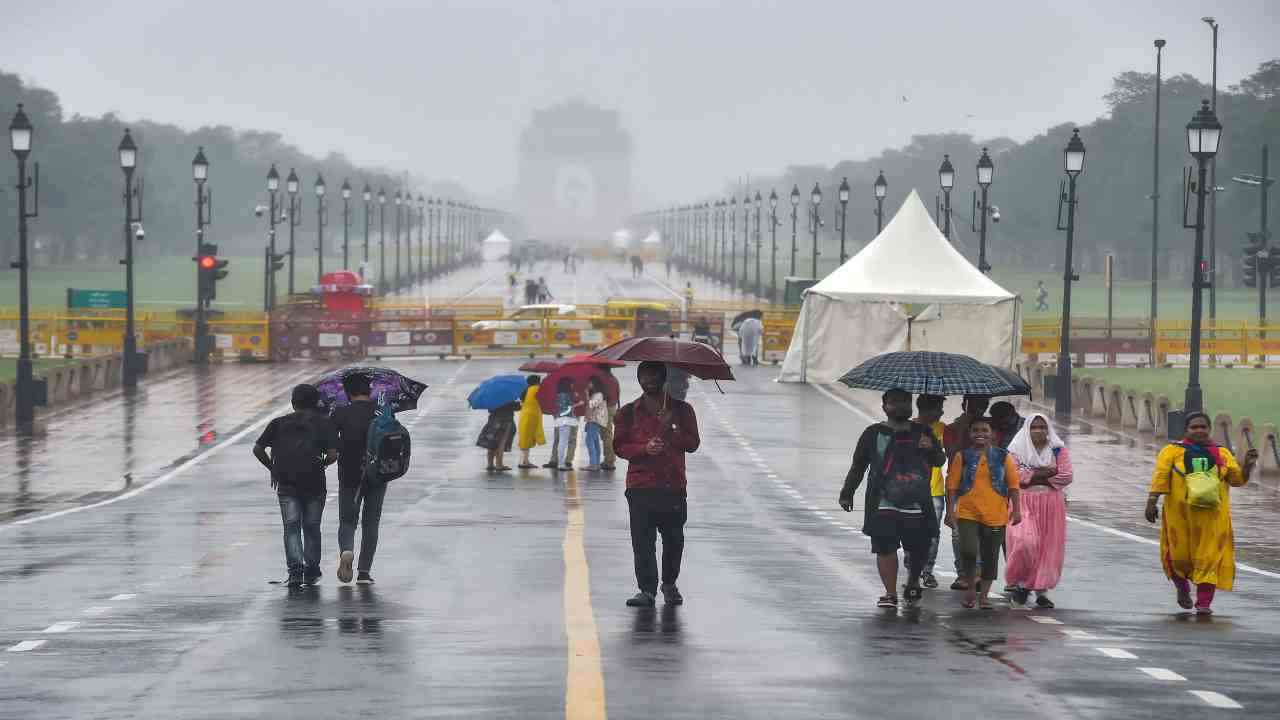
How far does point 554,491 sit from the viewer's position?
25.1 metres

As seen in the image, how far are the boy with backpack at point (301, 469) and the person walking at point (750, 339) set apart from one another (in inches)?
1655

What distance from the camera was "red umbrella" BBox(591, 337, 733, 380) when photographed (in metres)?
14.2

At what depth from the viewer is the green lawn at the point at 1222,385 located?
41938 mm

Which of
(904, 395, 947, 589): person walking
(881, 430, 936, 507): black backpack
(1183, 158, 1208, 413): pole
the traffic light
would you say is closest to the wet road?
(904, 395, 947, 589): person walking

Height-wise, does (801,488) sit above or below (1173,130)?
below

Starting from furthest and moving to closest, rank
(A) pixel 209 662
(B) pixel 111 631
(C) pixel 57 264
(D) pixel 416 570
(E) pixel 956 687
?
(C) pixel 57 264 < (D) pixel 416 570 < (B) pixel 111 631 < (A) pixel 209 662 < (E) pixel 956 687

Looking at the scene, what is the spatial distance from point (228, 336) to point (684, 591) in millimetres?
44657

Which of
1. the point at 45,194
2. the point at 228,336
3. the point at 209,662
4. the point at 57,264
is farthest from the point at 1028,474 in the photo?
the point at 57,264

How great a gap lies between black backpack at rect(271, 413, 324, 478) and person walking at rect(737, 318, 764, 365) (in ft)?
139

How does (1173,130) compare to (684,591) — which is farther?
(1173,130)

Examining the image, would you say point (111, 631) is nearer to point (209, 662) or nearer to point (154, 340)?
point (209, 662)

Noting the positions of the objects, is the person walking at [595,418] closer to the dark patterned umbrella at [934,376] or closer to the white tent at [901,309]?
the dark patterned umbrella at [934,376]

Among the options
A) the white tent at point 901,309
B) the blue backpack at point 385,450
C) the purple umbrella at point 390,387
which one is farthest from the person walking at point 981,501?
the white tent at point 901,309

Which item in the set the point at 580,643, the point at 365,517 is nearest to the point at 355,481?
the point at 365,517
